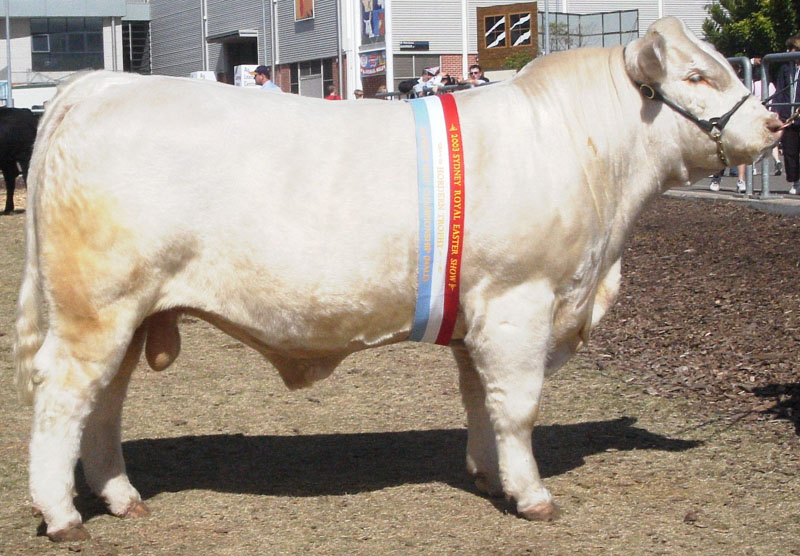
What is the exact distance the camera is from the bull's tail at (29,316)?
4.27m

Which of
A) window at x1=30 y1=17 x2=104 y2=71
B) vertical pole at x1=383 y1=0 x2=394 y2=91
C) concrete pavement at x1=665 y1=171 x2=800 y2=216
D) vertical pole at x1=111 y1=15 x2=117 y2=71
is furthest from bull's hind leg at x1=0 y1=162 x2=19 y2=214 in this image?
window at x1=30 y1=17 x2=104 y2=71

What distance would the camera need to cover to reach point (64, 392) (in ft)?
13.3

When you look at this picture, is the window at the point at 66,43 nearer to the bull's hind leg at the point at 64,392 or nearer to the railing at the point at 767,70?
the railing at the point at 767,70

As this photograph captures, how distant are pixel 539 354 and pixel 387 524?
0.91m

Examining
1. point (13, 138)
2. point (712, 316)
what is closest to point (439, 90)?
point (13, 138)

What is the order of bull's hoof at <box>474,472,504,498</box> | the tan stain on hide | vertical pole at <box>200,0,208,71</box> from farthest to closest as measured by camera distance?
vertical pole at <box>200,0,208,71</box> → bull's hoof at <box>474,472,504,498</box> → the tan stain on hide

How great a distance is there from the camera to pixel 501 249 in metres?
4.16

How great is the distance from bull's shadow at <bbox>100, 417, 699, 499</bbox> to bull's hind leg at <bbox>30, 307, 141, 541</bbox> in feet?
2.30

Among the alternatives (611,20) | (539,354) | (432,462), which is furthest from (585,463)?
(611,20)

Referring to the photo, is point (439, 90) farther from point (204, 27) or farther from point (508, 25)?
point (204, 27)

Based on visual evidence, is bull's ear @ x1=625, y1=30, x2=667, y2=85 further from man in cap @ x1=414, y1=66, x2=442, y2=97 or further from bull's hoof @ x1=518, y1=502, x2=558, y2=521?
man in cap @ x1=414, y1=66, x2=442, y2=97

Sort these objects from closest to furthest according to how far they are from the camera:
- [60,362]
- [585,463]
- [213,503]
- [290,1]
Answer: [60,362], [213,503], [585,463], [290,1]

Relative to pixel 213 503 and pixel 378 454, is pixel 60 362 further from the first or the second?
pixel 378 454

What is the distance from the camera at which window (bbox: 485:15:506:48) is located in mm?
30844
